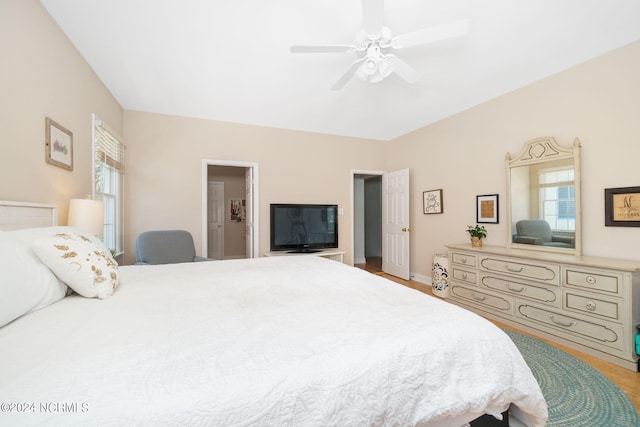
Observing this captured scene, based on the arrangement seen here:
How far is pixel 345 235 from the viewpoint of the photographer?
467 cm

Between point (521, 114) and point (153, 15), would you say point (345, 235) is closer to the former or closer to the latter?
point (521, 114)

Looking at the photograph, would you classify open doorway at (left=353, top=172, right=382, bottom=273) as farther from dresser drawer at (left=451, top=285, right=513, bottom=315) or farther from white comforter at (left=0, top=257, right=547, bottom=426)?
white comforter at (left=0, top=257, right=547, bottom=426)

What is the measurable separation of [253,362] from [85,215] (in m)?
2.15

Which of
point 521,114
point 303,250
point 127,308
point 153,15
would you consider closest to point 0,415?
point 127,308

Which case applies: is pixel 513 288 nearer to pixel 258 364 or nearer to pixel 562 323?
pixel 562 323

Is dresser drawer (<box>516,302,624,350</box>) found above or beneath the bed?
beneath

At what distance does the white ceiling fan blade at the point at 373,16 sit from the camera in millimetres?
1549

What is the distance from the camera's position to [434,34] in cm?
180

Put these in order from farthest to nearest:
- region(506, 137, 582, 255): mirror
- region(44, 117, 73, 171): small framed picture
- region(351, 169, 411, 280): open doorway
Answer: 1. region(351, 169, 411, 280): open doorway
2. region(506, 137, 582, 255): mirror
3. region(44, 117, 73, 171): small framed picture

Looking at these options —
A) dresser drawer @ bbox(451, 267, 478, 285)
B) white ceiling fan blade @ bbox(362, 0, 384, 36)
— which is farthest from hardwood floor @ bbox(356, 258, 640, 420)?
white ceiling fan blade @ bbox(362, 0, 384, 36)

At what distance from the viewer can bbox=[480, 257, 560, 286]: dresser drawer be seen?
2332mm

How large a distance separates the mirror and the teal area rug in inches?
43.0

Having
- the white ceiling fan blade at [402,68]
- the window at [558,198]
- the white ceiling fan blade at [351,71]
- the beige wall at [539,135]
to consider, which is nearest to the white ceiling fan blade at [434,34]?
the white ceiling fan blade at [402,68]

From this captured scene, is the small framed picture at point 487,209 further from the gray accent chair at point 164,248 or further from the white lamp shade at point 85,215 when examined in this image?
the white lamp shade at point 85,215
